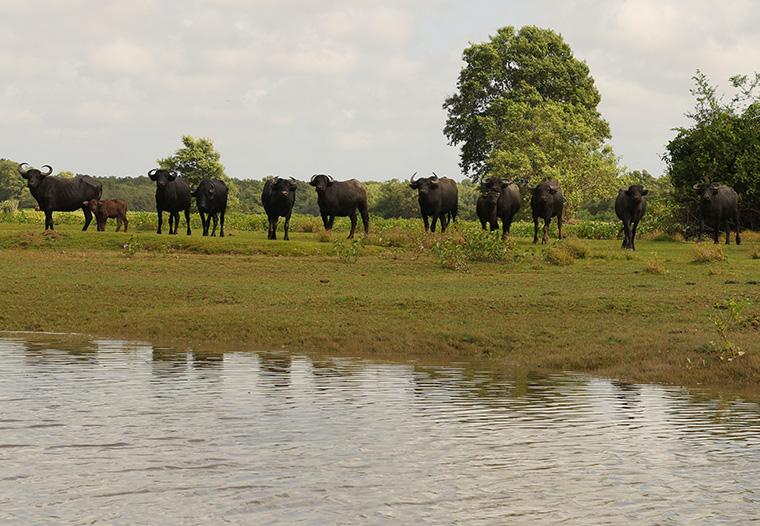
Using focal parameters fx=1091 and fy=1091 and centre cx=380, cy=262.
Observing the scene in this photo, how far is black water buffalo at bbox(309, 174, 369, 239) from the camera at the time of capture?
39594 millimetres

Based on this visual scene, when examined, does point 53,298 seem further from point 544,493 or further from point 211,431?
point 544,493

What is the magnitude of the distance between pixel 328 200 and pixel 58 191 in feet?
32.5

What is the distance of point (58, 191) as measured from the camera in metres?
40.0

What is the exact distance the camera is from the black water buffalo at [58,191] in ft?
128

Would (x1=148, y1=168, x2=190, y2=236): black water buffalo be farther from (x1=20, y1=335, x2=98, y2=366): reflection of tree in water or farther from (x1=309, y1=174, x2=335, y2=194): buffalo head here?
(x1=20, y1=335, x2=98, y2=366): reflection of tree in water

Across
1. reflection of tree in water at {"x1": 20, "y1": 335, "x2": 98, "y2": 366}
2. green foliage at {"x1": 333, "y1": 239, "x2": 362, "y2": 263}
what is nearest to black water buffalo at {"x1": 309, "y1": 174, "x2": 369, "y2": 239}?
green foliage at {"x1": 333, "y1": 239, "x2": 362, "y2": 263}

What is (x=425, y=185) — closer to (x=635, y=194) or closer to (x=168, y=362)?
(x=635, y=194)

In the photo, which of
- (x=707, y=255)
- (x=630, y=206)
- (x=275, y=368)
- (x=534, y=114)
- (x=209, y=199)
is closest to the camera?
(x=275, y=368)

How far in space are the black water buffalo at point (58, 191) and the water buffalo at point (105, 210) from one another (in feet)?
1.32

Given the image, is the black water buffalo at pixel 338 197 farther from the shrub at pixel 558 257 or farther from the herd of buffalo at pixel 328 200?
the shrub at pixel 558 257

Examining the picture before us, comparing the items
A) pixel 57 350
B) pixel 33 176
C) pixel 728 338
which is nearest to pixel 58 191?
pixel 33 176

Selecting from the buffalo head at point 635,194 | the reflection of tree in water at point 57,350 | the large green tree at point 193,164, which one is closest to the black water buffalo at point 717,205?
the buffalo head at point 635,194

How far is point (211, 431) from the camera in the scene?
1188 centimetres

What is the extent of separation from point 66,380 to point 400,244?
66.9 ft
